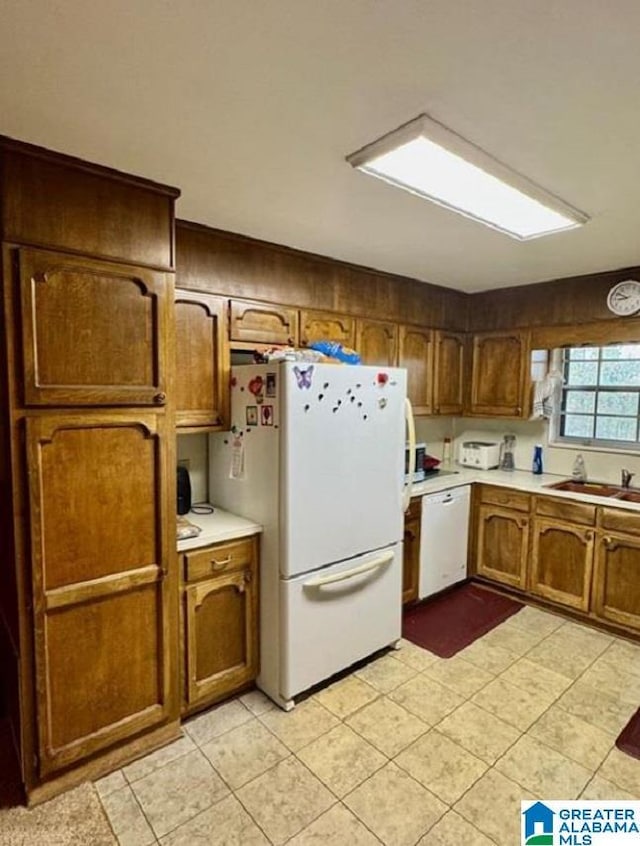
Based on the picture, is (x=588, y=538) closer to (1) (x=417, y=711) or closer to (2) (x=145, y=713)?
(1) (x=417, y=711)

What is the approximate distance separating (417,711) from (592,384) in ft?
8.71

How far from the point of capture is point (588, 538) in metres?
3.01

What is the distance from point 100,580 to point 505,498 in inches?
108

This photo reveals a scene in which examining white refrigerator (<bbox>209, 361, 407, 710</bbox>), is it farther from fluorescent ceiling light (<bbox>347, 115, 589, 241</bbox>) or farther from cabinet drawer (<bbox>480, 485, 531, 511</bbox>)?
cabinet drawer (<bbox>480, 485, 531, 511</bbox>)

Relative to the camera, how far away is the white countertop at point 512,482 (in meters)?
2.99

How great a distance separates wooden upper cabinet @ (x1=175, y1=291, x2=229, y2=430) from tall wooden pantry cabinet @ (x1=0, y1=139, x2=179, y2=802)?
0.37m

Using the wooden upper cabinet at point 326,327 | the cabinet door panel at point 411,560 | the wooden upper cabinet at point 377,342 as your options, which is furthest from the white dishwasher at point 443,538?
the wooden upper cabinet at point 326,327

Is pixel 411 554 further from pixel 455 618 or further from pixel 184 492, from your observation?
pixel 184 492

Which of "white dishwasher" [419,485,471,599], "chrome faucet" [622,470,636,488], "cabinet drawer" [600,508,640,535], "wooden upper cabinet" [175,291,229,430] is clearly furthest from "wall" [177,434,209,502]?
"chrome faucet" [622,470,636,488]

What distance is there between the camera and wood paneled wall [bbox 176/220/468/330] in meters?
2.34

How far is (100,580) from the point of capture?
1.81m

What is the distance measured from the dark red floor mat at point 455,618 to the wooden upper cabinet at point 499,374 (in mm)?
1401

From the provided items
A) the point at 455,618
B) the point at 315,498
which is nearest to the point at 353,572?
the point at 315,498

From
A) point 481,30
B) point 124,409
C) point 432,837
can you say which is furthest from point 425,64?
point 432,837
